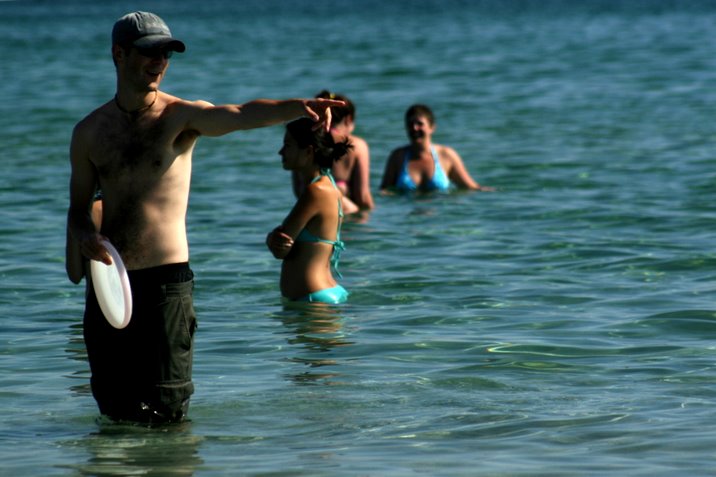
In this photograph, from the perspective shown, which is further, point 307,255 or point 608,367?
point 307,255

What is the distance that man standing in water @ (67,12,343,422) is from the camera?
515 centimetres

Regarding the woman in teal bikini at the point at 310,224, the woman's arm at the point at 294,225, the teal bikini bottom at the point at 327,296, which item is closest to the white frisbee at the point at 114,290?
the woman in teal bikini at the point at 310,224

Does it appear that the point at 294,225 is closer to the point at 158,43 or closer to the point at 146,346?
the point at 146,346

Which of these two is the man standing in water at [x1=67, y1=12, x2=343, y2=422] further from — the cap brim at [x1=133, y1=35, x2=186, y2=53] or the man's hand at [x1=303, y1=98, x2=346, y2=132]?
the man's hand at [x1=303, y1=98, x2=346, y2=132]

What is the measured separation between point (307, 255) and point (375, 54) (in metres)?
28.9

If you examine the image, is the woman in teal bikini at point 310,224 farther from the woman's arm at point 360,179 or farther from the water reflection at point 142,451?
the woman's arm at point 360,179

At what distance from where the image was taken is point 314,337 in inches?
317

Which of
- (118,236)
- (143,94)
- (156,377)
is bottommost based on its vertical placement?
(156,377)

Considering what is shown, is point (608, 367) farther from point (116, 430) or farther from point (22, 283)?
point (22, 283)

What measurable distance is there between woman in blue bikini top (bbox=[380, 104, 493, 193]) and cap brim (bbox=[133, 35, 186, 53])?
368 inches

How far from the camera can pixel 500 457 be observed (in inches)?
222

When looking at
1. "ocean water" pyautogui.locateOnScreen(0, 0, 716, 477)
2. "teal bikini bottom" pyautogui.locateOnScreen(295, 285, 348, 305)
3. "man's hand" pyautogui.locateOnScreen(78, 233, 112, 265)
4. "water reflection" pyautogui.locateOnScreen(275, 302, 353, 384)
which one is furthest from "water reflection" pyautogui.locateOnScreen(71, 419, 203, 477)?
"teal bikini bottom" pyautogui.locateOnScreen(295, 285, 348, 305)

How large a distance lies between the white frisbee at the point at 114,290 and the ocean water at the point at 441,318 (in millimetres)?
716

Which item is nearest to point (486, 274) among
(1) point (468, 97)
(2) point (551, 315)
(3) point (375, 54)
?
(2) point (551, 315)
